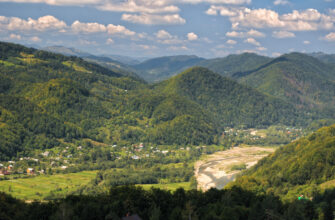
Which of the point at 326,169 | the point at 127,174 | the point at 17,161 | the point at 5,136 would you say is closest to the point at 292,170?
the point at 326,169

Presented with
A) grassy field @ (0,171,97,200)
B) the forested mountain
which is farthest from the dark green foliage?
grassy field @ (0,171,97,200)

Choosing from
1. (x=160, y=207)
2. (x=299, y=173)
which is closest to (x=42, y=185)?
(x=160, y=207)

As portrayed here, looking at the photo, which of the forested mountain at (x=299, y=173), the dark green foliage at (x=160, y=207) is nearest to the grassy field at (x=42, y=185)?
the dark green foliage at (x=160, y=207)

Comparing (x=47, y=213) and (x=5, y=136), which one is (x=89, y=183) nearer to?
(x=5, y=136)

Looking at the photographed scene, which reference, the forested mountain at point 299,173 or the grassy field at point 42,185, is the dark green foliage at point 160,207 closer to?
the forested mountain at point 299,173

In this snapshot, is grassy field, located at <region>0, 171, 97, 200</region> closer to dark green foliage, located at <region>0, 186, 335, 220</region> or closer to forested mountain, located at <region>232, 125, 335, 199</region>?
dark green foliage, located at <region>0, 186, 335, 220</region>

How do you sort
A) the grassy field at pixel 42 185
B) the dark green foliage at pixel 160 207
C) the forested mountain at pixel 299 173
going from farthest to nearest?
the grassy field at pixel 42 185 → the forested mountain at pixel 299 173 → the dark green foliage at pixel 160 207

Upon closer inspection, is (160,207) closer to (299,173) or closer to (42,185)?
(299,173)
